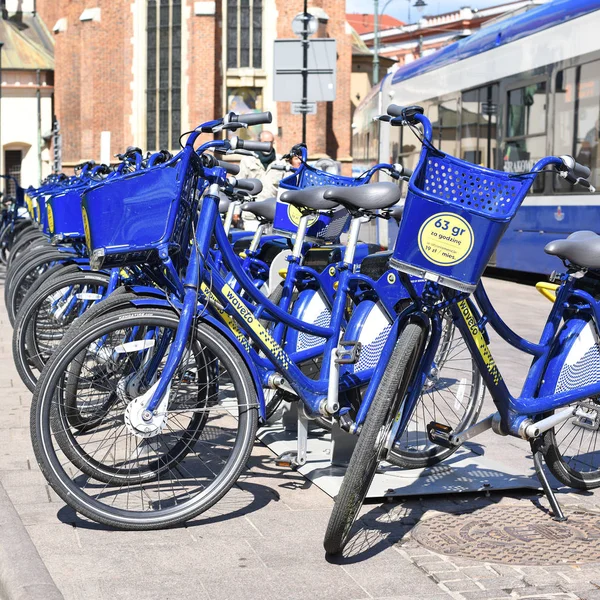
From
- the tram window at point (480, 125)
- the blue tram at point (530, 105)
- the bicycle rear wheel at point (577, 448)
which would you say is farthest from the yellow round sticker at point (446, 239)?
the tram window at point (480, 125)

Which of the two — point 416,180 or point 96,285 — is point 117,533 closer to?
point 416,180

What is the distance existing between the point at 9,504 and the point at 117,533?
593 mm

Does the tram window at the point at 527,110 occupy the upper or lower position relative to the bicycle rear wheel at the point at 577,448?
upper

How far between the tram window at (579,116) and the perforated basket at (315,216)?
8573 millimetres

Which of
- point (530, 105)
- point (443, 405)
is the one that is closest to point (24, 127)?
point (530, 105)

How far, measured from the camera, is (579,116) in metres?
14.8

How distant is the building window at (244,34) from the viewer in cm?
4475

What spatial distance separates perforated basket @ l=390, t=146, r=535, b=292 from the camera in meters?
3.91

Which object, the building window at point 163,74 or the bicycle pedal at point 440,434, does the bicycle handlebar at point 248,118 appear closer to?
the bicycle pedal at point 440,434

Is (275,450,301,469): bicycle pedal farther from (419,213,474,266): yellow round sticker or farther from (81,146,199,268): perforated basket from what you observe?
(419,213,474,266): yellow round sticker

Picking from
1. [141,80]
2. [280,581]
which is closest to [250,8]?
[141,80]

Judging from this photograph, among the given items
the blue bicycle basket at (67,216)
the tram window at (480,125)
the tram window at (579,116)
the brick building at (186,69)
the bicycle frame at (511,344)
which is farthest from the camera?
the brick building at (186,69)

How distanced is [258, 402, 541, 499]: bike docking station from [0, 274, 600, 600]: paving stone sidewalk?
0.07 metres

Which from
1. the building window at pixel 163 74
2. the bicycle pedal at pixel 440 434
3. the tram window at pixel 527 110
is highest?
the building window at pixel 163 74
